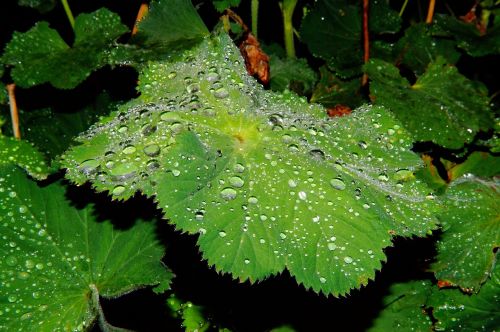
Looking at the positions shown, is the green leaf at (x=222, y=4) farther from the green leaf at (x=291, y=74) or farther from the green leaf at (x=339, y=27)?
the green leaf at (x=339, y=27)

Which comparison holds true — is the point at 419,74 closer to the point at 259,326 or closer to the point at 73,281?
the point at 259,326

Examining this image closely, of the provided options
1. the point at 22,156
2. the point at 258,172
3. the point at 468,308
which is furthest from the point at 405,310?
the point at 22,156

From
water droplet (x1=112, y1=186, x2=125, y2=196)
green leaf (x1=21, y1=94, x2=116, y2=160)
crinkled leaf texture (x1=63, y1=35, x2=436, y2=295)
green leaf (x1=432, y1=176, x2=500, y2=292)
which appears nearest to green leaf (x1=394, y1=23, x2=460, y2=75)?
green leaf (x1=432, y1=176, x2=500, y2=292)

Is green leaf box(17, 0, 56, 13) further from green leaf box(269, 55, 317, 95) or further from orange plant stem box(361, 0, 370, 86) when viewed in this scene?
→ orange plant stem box(361, 0, 370, 86)

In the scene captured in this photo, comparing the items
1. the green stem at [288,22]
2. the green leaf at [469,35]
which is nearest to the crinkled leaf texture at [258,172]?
the green stem at [288,22]

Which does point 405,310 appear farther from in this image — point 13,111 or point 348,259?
point 13,111
